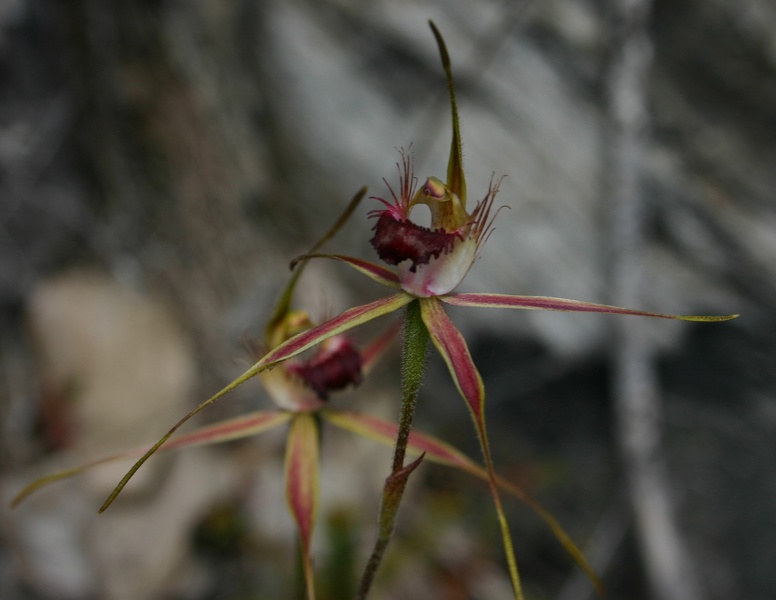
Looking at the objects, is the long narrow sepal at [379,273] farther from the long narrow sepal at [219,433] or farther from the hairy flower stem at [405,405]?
the long narrow sepal at [219,433]

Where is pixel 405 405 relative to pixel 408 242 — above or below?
below

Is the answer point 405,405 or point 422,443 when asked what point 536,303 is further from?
point 422,443

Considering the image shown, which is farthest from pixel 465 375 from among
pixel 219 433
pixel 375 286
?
pixel 375 286

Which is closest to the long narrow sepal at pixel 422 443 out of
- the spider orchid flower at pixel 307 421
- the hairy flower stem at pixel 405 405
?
the spider orchid flower at pixel 307 421

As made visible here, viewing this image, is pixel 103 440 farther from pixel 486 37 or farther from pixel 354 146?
pixel 486 37

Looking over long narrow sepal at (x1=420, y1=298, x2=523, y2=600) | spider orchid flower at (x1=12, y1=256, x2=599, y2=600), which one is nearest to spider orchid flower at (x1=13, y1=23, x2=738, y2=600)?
long narrow sepal at (x1=420, y1=298, x2=523, y2=600)
